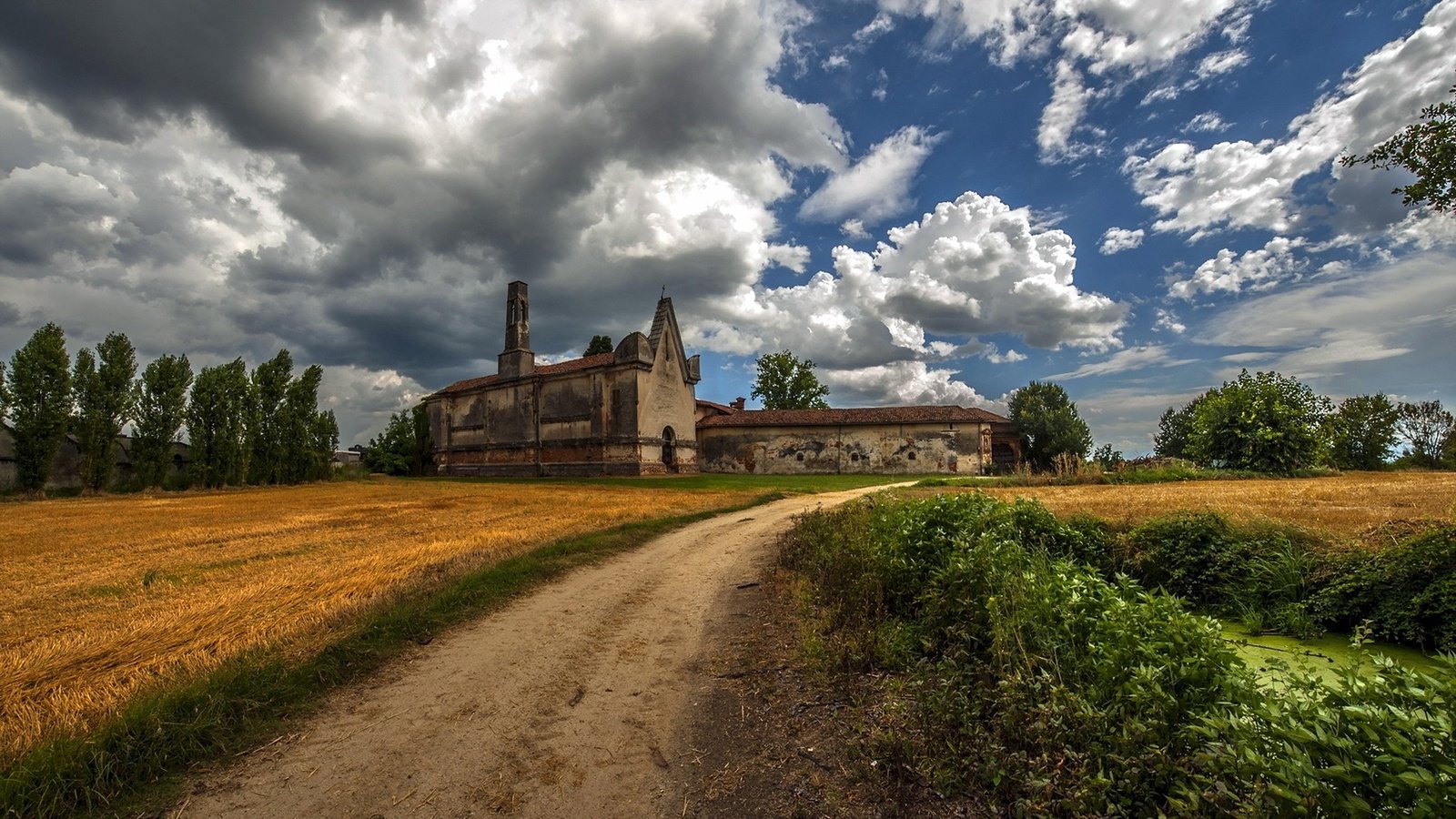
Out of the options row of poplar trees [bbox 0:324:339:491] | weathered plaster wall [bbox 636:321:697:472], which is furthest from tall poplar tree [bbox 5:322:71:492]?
weathered plaster wall [bbox 636:321:697:472]

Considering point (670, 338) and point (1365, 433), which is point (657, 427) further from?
point (1365, 433)

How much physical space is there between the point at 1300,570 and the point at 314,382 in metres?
52.1

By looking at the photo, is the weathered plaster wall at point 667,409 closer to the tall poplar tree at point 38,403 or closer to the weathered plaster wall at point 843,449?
the weathered plaster wall at point 843,449

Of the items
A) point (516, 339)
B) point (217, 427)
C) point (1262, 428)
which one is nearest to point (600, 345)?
point (516, 339)

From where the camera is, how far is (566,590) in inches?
315

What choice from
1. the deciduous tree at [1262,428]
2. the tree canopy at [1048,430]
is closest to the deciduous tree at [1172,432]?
the tree canopy at [1048,430]

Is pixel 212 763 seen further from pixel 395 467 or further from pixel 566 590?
pixel 395 467

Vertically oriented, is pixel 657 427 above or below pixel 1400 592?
above

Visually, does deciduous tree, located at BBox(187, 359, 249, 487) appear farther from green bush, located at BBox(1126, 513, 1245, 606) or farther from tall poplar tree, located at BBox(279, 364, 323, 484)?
green bush, located at BBox(1126, 513, 1245, 606)

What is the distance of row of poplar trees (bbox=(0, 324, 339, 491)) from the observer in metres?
26.5

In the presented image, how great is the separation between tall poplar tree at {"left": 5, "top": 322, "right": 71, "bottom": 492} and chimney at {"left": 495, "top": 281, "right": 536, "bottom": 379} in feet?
73.6

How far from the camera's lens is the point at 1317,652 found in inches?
147

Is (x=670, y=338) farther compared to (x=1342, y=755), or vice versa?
(x=670, y=338)

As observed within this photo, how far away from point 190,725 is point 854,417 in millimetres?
40638
